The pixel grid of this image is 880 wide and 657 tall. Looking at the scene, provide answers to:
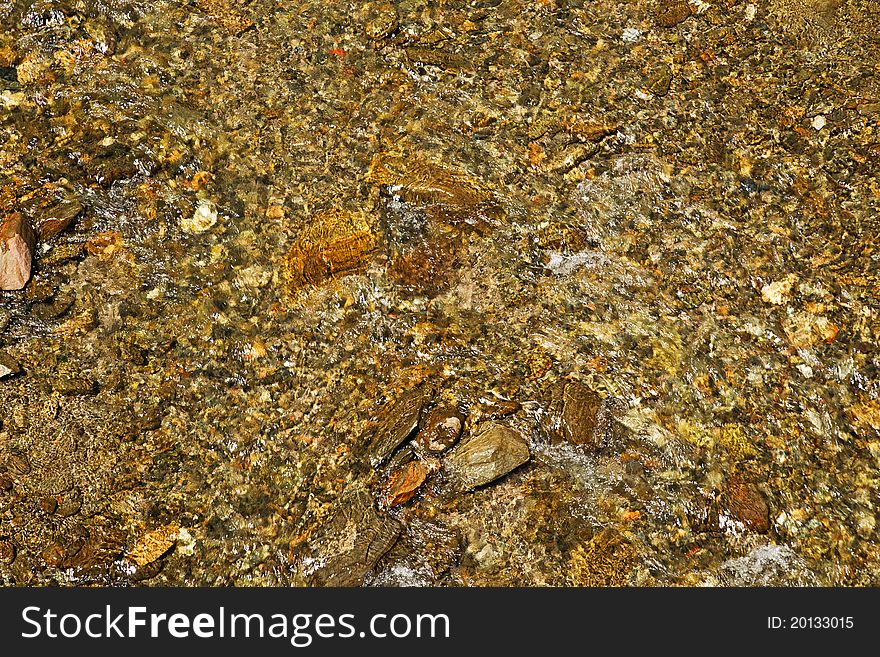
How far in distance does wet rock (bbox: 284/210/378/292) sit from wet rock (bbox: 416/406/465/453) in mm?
632

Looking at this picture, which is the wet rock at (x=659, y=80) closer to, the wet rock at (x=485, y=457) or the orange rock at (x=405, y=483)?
Answer: the wet rock at (x=485, y=457)

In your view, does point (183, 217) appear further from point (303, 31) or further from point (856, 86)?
point (856, 86)

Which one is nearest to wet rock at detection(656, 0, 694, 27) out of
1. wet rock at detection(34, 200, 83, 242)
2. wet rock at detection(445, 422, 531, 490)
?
wet rock at detection(445, 422, 531, 490)

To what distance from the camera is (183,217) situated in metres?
2.78

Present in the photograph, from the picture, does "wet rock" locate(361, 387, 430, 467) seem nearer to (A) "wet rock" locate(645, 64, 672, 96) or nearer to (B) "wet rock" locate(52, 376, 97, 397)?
(B) "wet rock" locate(52, 376, 97, 397)

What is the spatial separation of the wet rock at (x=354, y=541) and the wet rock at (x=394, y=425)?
0.15 m

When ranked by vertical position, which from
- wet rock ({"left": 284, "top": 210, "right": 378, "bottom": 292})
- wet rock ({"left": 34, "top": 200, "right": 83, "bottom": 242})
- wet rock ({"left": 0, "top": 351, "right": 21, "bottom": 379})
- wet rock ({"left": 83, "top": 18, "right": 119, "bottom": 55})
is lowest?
wet rock ({"left": 0, "top": 351, "right": 21, "bottom": 379})

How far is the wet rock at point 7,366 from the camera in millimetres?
2520

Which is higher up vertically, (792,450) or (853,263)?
(853,263)

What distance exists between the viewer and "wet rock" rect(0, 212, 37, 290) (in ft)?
8.52

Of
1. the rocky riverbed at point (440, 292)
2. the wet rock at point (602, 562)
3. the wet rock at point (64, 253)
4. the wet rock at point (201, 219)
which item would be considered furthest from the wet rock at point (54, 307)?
the wet rock at point (602, 562)

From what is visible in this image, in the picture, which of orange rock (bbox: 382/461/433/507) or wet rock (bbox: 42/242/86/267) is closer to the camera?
orange rock (bbox: 382/461/433/507)

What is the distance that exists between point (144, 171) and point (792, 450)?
257 cm

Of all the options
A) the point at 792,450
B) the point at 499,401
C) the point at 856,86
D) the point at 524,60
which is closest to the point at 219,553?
the point at 499,401
